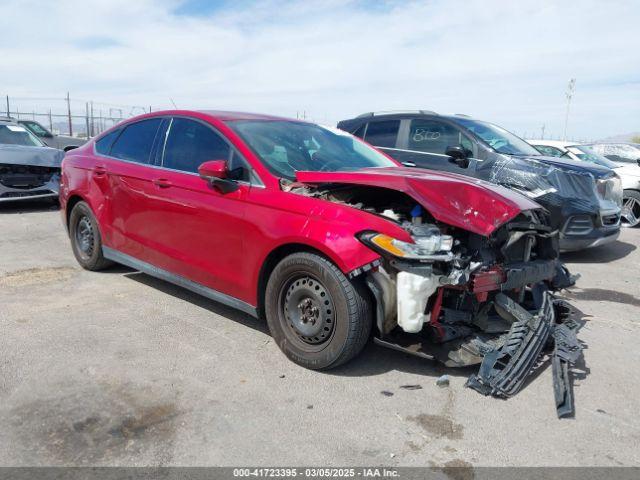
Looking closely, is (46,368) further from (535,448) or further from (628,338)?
(628,338)

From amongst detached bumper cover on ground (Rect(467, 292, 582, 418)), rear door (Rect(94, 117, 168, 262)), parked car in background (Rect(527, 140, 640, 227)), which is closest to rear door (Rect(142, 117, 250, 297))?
rear door (Rect(94, 117, 168, 262))

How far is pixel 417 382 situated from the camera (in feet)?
11.6

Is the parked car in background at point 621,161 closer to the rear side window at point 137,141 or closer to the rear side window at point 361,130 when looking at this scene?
the rear side window at point 361,130

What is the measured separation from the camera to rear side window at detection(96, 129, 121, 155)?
543 centimetres

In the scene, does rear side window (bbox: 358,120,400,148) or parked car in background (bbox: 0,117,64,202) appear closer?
rear side window (bbox: 358,120,400,148)

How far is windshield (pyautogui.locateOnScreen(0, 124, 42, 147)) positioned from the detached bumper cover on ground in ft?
31.6

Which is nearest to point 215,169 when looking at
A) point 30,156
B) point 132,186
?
point 132,186

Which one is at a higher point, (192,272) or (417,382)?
(192,272)

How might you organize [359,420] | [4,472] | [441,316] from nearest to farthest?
[4,472]
[359,420]
[441,316]

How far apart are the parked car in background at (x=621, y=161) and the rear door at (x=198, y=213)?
6.07 meters

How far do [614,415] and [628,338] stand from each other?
1.51m

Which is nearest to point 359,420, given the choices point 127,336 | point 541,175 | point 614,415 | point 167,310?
point 614,415

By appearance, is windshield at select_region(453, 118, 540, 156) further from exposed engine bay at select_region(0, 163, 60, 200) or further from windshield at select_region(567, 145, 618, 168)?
exposed engine bay at select_region(0, 163, 60, 200)

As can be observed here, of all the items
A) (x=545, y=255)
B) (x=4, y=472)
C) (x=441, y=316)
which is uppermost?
(x=545, y=255)
